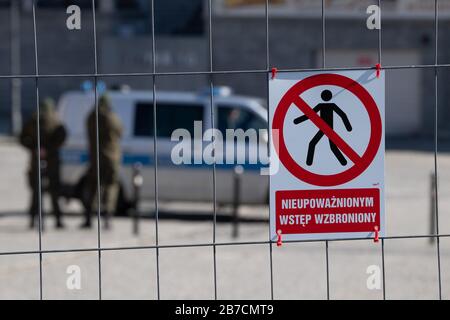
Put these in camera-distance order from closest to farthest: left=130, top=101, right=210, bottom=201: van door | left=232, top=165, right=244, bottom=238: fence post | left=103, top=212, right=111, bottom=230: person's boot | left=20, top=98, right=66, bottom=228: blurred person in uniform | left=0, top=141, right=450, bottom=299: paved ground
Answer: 1. left=0, top=141, right=450, bottom=299: paved ground
2. left=232, top=165, right=244, bottom=238: fence post
3. left=20, top=98, right=66, bottom=228: blurred person in uniform
4. left=103, top=212, right=111, bottom=230: person's boot
5. left=130, top=101, right=210, bottom=201: van door

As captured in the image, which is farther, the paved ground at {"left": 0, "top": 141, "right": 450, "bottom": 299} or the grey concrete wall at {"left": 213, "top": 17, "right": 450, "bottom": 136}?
the grey concrete wall at {"left": 213, "top": 17, "right": 450, "bottom": 136}

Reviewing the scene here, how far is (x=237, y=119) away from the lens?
15.4 meters

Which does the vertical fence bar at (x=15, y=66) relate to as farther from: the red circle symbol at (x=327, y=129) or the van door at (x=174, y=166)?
the red circle symbol at (x=327, y=129)

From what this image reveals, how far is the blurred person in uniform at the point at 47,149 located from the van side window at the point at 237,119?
2.33 metres

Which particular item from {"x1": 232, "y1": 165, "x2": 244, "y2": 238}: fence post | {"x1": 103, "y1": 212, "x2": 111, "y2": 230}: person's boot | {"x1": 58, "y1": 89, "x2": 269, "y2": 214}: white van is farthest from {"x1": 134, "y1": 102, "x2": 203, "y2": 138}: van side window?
{"x1": 103, "y1": 212, "x2": 111, "y2": 230}: person's boot

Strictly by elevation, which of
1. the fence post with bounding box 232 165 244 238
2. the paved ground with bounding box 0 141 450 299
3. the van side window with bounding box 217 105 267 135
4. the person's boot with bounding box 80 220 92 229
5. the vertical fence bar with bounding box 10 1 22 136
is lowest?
the paved ground with bounding box 0 141 450 299

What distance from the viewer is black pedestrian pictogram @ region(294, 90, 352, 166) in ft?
15.8

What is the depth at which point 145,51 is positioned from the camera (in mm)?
32000

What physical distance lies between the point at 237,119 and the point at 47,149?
2.73 metres

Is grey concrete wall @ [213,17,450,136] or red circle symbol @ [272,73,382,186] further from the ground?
grey concrete wall @ [213,17,450,136]

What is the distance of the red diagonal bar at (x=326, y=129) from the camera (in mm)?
4820

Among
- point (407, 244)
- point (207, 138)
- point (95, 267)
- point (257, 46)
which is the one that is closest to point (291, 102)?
point (207, 138)

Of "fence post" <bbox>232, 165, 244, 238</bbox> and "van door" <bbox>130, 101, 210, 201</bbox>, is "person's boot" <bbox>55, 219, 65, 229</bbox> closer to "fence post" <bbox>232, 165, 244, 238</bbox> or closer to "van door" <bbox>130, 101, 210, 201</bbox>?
"van door" <bbox>130, 101, 210, 201</bbox>

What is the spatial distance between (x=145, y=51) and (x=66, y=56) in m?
2.64
